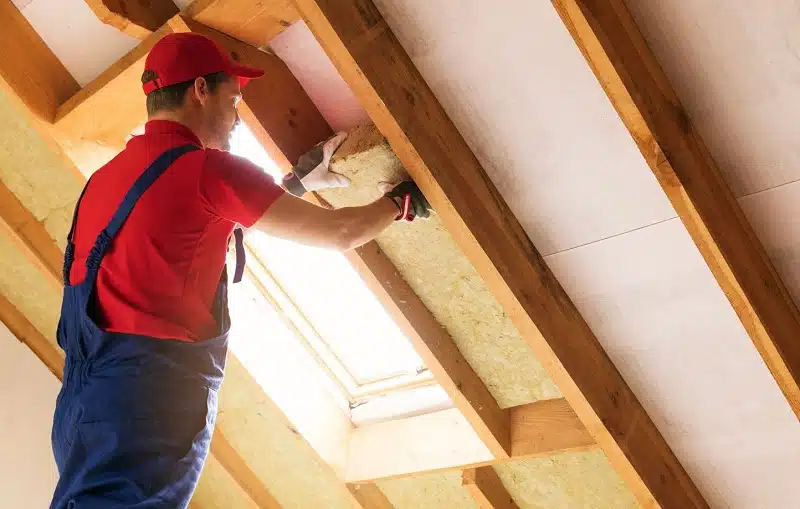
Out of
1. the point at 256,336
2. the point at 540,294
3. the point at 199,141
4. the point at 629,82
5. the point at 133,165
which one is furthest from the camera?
the point at 256,336

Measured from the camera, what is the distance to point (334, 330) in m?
3.22

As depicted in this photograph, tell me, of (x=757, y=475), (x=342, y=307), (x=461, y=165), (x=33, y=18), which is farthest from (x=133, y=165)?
(x=757, y=475)

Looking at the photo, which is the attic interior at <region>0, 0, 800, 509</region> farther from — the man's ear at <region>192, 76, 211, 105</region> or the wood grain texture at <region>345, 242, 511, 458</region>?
the man's ear at <region>192, 76, 211, 105</region>

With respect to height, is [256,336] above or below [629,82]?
above

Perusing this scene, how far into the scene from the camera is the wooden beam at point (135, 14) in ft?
7.06

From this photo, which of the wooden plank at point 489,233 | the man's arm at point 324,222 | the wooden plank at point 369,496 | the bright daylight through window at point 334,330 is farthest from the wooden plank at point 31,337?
the wooden plank at point 489,233

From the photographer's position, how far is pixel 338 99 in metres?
2.29

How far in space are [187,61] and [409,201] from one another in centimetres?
60

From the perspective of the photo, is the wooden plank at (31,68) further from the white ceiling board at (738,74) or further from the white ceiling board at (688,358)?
the white ceiling board at (738,74)

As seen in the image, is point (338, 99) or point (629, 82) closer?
point (629, 82)

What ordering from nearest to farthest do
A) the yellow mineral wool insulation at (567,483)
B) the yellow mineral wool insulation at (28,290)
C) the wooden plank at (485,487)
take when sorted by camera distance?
1. the yellow mineral wool insulation at (567,483)
2. the wooden plank at (485,487)
3. the yellow mineral wool insulation at (28,290)

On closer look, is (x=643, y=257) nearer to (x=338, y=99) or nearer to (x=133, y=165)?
(x=338, y=99)

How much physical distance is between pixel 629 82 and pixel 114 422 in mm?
1211

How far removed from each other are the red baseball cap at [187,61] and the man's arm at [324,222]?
36 cm
